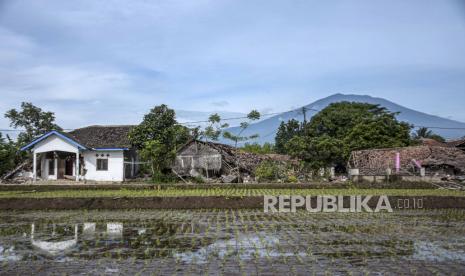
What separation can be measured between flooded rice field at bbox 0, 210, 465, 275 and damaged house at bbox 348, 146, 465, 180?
19.8 metres

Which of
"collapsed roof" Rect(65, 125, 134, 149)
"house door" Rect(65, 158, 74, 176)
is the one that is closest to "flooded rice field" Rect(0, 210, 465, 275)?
"collapsed roof" Rect(65, 125, 134, 149)

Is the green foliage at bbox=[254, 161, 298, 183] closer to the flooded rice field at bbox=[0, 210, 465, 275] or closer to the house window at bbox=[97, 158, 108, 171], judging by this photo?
the house window at bbox=[97, 158, 108, 171]

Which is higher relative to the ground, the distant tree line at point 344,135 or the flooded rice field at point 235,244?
the distant tree line at point 344,135

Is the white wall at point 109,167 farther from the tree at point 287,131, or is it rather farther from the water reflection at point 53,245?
the tree at point 287,131

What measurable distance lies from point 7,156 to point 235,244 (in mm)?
29363

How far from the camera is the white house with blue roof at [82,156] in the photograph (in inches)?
1331

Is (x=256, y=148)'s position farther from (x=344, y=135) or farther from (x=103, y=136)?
(x=103, y=136)

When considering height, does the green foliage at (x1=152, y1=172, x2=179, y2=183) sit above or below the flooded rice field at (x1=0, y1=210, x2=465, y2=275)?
above

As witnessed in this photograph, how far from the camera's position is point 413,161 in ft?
116

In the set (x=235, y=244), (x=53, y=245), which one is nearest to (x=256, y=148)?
(x=235, y=244)

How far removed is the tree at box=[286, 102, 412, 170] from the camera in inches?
1644

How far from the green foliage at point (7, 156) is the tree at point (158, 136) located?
29.3ft

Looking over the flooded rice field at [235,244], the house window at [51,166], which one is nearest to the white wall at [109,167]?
the house window at [51,166]

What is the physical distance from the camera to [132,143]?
3509 centimetres
